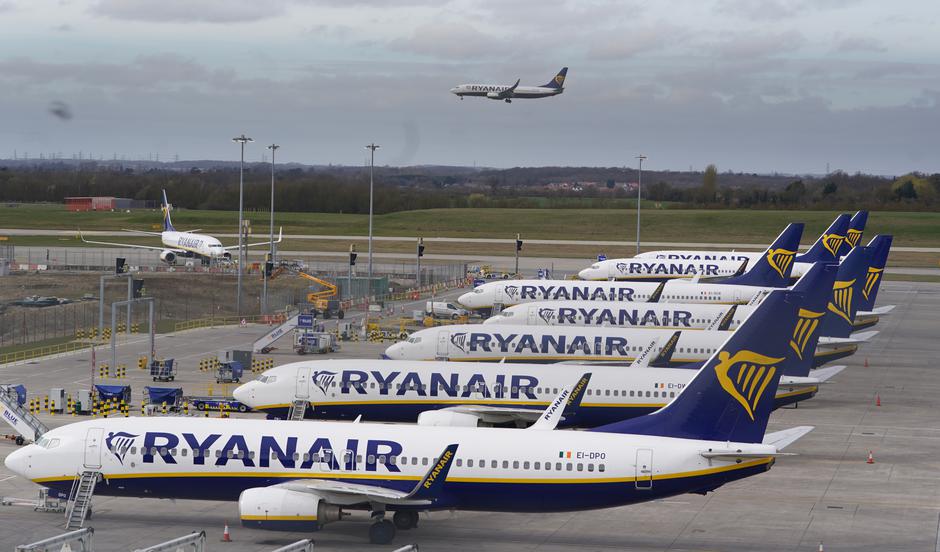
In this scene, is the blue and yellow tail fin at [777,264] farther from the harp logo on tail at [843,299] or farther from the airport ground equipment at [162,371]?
the airport ground equipment at [162,371]

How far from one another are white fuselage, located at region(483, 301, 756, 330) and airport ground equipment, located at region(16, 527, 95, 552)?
5017 centimetres

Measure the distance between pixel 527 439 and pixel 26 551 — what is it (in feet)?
47.4

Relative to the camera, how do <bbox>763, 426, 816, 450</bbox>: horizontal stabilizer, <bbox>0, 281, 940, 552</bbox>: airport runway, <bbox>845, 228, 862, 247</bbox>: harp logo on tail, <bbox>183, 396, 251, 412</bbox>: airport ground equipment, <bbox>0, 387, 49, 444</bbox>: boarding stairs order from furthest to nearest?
<bbox>845, 228, 862, 247</bbox>: harp logo on tail
<bbox>183, 396, 251, 412</bbox>: airport ground equipment
<bbox>0, 387, 49, 444</bbox>: boarding stairs
<bbox>0, 281, 940, 552</bbox>: airport runway
<bbox>763, 426, 816, 450</bbox>: horizontal stabilizer

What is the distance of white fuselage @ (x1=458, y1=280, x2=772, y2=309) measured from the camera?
307 feet

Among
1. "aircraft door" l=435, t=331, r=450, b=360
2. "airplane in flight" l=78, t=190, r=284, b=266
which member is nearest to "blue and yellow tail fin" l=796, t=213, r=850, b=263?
"aircraft door" l=435, t=331, r=450, b=360

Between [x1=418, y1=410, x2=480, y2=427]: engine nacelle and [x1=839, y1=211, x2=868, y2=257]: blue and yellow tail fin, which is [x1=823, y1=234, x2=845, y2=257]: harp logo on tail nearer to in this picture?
[x1=839, y1=211, x2=868, y2=257]: blue and yellow tail fin

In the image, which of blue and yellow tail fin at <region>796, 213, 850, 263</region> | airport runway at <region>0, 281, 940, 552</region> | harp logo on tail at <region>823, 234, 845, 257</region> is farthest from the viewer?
harp logo on tail at <region>823, 234, 845, 257</region>

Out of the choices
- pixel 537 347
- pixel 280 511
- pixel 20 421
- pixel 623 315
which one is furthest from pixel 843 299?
pixel 20 421

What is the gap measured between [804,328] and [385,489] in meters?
23.9

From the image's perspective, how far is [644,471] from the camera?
3616 cm

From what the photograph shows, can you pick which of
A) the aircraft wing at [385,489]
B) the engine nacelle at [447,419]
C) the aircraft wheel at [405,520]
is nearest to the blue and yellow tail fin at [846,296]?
the engine nacelle at [447,419]

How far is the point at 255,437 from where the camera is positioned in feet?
124

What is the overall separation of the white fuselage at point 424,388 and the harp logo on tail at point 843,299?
81.5 ft

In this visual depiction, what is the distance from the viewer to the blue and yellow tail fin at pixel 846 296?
242 feet
